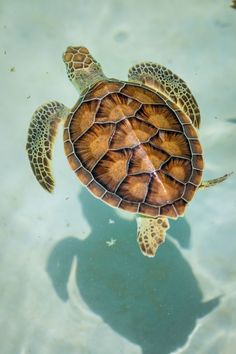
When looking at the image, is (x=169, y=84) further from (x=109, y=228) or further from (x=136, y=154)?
(x=109, y=228)

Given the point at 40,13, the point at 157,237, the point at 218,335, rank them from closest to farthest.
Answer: the point at 157,237 → the point at 218,335 → the point at 40,13

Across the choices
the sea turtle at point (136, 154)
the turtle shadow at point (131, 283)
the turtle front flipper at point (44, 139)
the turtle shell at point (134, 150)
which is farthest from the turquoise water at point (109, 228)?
the turtle shell at point (134, 150)

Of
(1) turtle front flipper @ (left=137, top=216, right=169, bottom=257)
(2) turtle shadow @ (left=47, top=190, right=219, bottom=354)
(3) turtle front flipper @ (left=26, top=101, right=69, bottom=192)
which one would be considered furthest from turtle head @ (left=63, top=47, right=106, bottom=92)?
(1) turtle front flipper @ (left=137, top=216, right=169, bottom=257)

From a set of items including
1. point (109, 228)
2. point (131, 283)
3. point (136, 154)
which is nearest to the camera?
point (136, 154)

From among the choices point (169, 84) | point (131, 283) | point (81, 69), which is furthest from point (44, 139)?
point (131, 283)

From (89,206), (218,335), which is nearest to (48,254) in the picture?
(89,206)

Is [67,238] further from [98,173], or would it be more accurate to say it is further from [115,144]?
[115,144]
